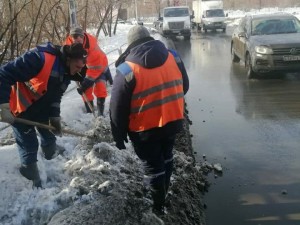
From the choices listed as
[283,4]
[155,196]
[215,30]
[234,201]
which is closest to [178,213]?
[155,196]

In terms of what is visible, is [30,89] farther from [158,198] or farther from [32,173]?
[158,198]

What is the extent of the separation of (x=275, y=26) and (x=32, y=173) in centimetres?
938

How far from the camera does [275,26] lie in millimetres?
11430

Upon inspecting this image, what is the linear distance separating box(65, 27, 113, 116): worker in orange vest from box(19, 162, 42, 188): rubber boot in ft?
7.08

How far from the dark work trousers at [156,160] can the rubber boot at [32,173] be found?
1.13 meters

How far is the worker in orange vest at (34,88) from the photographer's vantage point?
346cm

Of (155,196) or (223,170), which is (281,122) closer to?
(223,170)

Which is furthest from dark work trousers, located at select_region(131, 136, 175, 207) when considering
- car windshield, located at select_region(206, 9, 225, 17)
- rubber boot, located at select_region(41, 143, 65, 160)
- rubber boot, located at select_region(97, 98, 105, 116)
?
car windshield, located at select_region(206, 9, 225, 17)

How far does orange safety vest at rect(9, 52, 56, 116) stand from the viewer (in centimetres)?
358

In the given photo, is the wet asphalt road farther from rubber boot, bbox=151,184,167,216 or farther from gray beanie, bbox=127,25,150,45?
gray beanie, bbox=127,25,150,45

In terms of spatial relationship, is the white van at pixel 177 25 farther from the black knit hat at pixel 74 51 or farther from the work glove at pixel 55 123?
the black knit hat at pixel 74 51

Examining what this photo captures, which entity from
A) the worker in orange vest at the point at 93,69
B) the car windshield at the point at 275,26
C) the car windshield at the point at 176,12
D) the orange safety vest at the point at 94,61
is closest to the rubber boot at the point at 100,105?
the worker in orange vest at the point at 93,69

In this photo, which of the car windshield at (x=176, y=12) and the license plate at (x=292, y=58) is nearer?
the license plate at (x=292, y=58)

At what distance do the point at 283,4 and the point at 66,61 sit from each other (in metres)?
64.5
